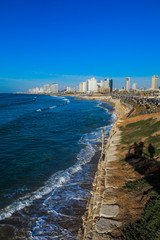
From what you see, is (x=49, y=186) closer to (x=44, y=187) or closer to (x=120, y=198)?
(x=44, y=187)

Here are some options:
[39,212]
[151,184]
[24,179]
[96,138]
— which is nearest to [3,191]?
[24,179]

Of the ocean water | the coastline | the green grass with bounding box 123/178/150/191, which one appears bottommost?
the ocean water

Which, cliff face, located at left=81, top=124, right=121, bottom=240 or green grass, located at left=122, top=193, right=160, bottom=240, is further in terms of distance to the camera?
cliff face, located at left=81, top=124, right=121, bottom=240

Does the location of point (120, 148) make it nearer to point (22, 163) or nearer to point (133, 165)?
point (133, 165)

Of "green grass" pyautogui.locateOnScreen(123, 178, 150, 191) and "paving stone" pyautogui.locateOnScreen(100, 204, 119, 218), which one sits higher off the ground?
"green grass" pyautogui.locateOnScreen(123, 178, 150, 191)

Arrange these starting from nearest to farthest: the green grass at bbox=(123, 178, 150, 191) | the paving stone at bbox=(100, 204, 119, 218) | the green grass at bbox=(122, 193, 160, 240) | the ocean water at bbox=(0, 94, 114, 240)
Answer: the green grass at bbox=(122, 193, 160, 240)
the paving stone at bbox=(100, 204, 119, 218)
the ocean water at bbox=(0, 94, 114, 240)
the green grass at bbox=(123, 178, 150, 191)

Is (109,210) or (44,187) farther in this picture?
(44,187)

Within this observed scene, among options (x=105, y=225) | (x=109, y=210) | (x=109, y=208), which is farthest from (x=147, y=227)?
(x=109, y=208)

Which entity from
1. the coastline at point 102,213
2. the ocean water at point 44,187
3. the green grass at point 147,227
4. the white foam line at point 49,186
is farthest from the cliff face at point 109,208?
the white foam line at point 49,186

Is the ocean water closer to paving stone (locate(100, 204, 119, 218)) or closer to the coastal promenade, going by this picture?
the coastal promenade

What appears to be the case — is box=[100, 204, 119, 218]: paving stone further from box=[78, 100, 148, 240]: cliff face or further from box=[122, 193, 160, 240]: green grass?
box=[122, 193, 160, 240]: green grass

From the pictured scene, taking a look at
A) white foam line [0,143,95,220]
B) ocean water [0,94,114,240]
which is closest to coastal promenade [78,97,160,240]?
ocean water [0,94,114,240]

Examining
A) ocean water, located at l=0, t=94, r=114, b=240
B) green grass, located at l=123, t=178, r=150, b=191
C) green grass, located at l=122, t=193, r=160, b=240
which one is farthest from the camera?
green grass, located at l=123, t=178, r=150, b=191

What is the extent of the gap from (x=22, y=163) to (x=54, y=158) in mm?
2655
